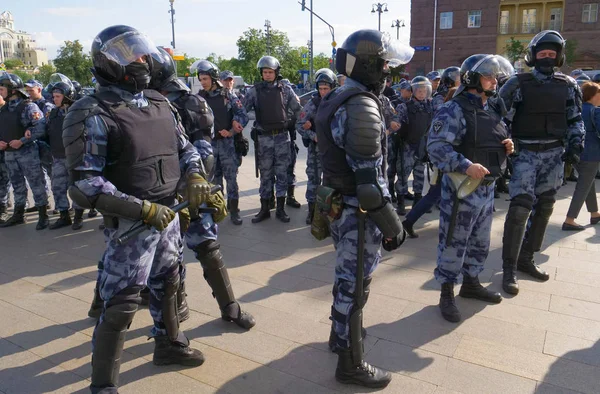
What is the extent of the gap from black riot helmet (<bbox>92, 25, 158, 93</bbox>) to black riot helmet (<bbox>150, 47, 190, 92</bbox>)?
0.56m

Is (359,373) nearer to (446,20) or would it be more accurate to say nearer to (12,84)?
(12,84)

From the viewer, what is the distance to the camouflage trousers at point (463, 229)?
3.59 meters

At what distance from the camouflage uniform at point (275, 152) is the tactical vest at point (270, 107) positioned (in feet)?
0.27

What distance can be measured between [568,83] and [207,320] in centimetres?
384

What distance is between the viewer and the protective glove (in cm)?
240

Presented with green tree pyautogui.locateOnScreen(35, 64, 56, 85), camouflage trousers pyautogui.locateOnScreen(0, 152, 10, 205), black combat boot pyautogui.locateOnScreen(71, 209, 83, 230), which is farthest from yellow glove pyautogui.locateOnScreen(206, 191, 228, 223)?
green tree pyautogui.locateOnScreen(35, 64, 56, 85)

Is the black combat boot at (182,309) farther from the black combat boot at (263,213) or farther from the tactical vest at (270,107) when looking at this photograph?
the tactical vest at (270,107)

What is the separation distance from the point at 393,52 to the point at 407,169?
4386mm

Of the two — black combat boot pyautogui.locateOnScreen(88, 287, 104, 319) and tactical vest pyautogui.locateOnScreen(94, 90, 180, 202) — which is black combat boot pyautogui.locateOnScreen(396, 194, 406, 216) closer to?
black combat boot pyautogui.locateOnScreen(88, 287, 104, 319)

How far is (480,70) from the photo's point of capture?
3471 millimetres

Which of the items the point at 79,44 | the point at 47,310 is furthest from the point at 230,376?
the point at 79,44

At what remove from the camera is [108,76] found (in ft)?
8.36

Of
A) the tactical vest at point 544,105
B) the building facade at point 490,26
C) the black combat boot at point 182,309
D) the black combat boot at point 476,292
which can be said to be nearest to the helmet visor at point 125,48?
the black combat boot at point 182,309

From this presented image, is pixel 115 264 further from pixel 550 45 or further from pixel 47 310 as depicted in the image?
pixel 550 45
